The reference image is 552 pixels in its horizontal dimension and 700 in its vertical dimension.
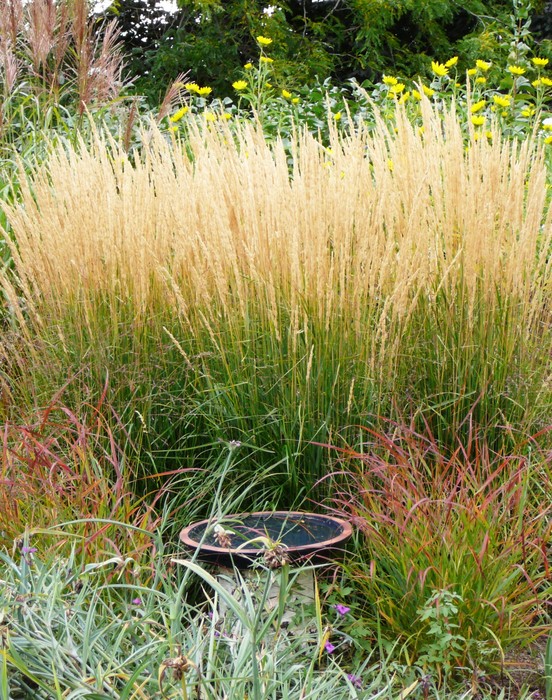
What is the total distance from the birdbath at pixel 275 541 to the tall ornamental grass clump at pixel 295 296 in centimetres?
28

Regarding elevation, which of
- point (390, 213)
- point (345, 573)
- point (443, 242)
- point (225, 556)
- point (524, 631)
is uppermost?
point (390, 213)

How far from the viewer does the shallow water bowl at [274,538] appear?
6.83 ft

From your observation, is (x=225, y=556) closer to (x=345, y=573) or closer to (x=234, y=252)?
(x=345, y=573)

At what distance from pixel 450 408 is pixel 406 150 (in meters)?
0.98

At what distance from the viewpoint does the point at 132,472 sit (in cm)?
283

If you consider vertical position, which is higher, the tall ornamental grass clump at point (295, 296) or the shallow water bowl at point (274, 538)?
the tall ornamental grass clump at point (295, 296)

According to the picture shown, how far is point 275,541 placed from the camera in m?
2.07

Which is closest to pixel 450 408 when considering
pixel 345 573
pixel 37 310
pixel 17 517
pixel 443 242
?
pixel 443 242

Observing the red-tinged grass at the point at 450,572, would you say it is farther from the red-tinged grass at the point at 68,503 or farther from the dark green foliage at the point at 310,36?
the dark green foliage at the point at 310,36

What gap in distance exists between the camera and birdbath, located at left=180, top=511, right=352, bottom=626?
2.08 meters

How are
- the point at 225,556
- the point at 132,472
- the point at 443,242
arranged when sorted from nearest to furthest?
1. the point at 225,556
2. the point at 132,472
3. the point at 443,242

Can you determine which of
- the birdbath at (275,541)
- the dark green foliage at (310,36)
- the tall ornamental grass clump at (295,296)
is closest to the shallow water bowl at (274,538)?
the birdbath at (275,541)

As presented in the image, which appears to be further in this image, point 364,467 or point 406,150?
point 406,150

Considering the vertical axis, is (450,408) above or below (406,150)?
below
